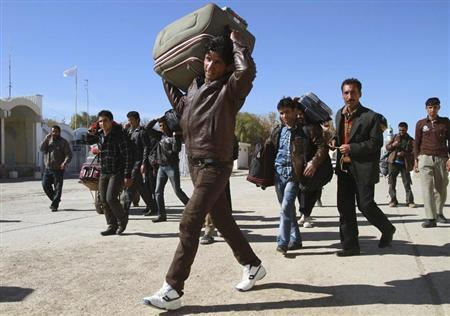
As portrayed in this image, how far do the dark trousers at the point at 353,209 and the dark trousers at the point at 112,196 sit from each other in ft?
10.5

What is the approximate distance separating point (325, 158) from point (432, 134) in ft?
9.86

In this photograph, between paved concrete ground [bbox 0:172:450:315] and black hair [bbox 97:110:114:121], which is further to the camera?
black hair [bbox 97:110:114:121]

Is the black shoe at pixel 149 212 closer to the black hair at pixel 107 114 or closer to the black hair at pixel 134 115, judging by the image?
the black hair at pixel 134 115

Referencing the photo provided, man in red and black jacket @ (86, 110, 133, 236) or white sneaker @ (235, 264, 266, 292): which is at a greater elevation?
man in red and black jacket @ (86, 110, 133, 236)

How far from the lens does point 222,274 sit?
15.0 ft

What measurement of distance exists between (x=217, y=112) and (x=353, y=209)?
2.60 meters

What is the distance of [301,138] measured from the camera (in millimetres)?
5543

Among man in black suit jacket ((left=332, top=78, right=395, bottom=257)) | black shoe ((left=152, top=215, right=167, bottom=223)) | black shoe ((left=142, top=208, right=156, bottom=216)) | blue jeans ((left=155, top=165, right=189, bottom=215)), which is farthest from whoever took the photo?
black shoe ((left=142, top=208, right=156, bottom=216))

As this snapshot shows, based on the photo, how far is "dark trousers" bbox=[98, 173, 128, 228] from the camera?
22.0ft

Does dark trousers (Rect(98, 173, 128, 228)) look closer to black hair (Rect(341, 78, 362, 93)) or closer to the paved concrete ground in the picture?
the paved concrete ground

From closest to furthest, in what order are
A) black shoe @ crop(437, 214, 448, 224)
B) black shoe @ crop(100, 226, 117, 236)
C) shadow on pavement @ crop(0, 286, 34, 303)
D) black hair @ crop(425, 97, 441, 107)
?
shadow on pavement @ crop(0, 286, 34, 303) → black shoe @ crop(100, 226, 117, 236) → black hair @ crop(425, 97, 441, 107) → black shoe @ crop(437, 214, 448, 224)

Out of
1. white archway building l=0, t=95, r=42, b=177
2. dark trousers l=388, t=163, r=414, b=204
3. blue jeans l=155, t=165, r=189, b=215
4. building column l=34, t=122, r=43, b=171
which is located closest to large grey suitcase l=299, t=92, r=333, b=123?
blue jeans l=155, t=165, r=189, b=215

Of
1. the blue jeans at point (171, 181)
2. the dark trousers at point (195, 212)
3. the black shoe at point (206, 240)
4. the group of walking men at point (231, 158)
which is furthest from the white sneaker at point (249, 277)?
the blue jeans at point (171, 181)

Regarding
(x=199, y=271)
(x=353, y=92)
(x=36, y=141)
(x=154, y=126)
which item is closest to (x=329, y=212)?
(x=154, y=126)
